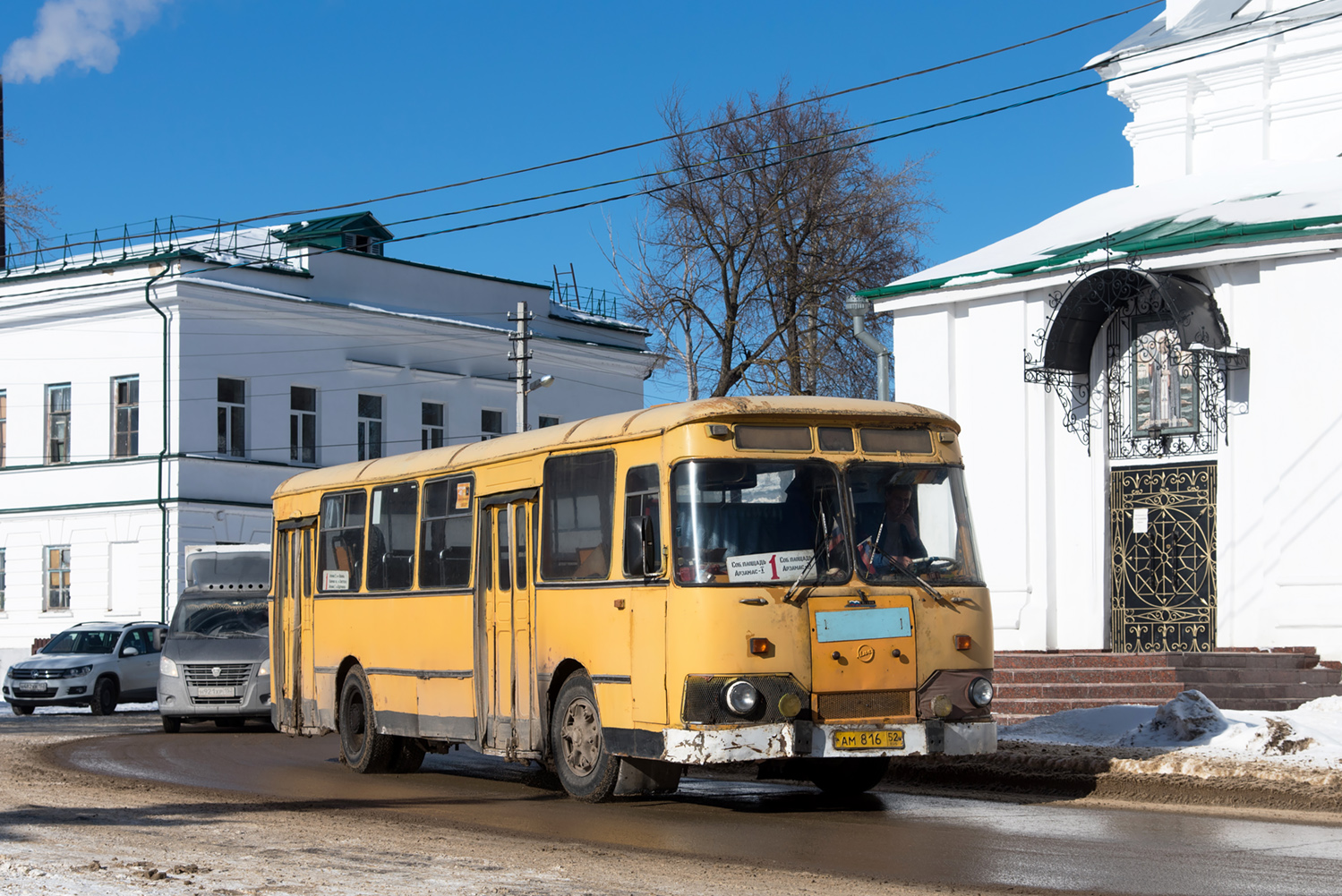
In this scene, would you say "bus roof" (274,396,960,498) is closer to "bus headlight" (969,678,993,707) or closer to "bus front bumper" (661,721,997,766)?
"bus headlight" (969,678,993,707)

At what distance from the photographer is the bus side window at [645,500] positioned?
1203 centimetres

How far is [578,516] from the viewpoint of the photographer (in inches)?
513

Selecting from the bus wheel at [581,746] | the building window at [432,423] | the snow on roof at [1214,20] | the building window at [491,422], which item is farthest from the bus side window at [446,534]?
the building window at [491,422]

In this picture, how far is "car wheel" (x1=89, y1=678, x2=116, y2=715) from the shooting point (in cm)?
2877

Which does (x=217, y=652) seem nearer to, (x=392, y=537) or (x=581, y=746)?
(x=392, y=537)

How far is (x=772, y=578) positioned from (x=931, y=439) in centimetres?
179

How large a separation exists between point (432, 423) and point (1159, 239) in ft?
91.4

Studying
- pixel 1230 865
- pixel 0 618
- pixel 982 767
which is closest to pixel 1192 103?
pixel 982 767

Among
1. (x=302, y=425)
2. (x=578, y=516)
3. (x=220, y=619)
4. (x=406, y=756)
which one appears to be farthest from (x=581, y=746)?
(x=302, y=425)

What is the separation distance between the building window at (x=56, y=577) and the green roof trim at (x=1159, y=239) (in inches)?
946

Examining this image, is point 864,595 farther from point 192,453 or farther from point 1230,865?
point 192,453

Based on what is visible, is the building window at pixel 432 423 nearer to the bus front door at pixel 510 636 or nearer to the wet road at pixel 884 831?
the wet road at pixel 884 831

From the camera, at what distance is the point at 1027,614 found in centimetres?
2245

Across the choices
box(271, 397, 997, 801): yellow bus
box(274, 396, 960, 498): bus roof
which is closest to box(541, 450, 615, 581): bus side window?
box(271, 397, 997, 801): yellow bus
